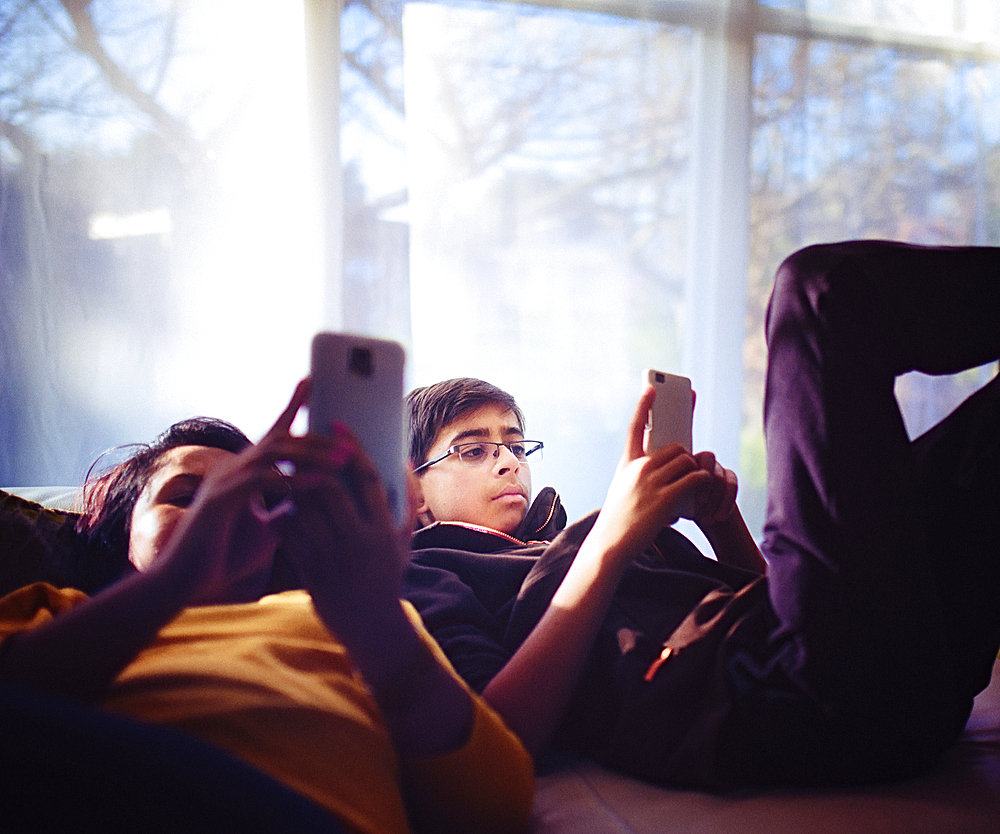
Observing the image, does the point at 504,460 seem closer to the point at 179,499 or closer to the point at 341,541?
the point at 179,499

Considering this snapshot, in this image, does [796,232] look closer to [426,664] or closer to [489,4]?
[489,4]

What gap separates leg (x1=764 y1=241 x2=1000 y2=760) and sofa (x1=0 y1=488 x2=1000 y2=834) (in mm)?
70

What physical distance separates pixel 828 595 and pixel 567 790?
11.8 inches

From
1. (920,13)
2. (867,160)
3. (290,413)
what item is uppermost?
(920,13)

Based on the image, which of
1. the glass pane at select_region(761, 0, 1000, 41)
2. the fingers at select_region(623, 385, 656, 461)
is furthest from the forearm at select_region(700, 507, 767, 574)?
the glass pane at select_region(761, 0, 1000, 41)

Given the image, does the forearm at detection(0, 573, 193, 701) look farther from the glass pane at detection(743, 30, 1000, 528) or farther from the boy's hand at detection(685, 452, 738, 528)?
the glass pane at detection(743, 30, 1000, 528)

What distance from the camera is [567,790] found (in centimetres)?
69

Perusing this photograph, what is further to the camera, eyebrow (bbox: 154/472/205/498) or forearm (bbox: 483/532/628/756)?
eyebrow (bbox: 154/472/205/498)

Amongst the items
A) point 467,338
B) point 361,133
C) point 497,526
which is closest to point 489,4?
point 361,133

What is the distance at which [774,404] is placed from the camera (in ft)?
2.24

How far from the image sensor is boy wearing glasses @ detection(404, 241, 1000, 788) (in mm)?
628

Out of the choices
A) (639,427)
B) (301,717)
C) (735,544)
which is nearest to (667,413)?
(639,427)

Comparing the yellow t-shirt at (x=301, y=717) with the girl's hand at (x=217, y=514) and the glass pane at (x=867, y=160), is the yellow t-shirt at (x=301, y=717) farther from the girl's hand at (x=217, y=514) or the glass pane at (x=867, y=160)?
the glass pane at (x=867, y=160)

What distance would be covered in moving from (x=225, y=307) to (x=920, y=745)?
1.66 metres
